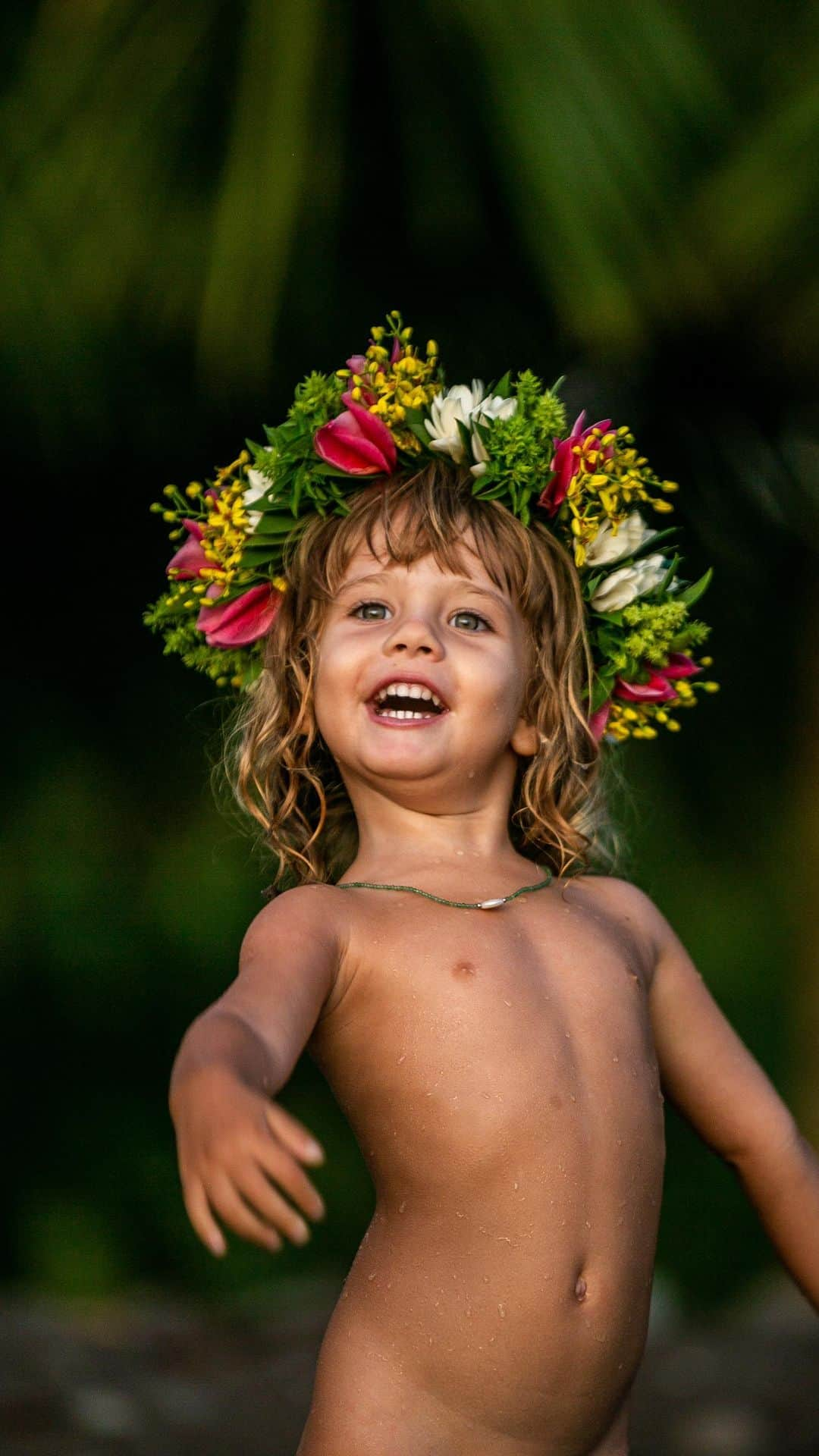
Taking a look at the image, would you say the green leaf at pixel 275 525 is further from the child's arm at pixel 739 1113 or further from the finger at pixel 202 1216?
the finger at pixel 202 1216

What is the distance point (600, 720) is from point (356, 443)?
0.44 m

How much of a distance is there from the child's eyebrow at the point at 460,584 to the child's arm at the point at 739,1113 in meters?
0.39

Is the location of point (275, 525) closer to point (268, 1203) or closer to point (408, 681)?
point (408, 681)

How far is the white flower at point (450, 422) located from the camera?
6.57 feet

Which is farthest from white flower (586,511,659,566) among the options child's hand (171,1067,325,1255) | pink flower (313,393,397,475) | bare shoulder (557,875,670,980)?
child's hand (171,1067,325,1255)

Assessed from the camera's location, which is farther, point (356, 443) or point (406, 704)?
point (356, 443)

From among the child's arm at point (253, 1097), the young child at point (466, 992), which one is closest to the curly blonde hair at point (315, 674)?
the young child at point (466, 992)

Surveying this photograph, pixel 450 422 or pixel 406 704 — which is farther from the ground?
pixel 450 422

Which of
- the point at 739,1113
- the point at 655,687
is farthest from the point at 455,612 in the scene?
the point at 739,1113

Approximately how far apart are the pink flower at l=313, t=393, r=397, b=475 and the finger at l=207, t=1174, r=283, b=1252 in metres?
0.98

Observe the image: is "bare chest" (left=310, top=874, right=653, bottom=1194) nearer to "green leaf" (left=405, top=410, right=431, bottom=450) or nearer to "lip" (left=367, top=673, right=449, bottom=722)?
"lip" (left=367, top=673, right=449, bottom=722)

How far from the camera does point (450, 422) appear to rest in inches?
78.8

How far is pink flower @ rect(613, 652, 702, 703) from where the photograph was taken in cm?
214

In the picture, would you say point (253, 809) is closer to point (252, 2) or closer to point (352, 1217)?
point (252, 2)
